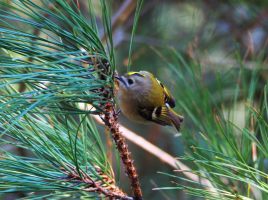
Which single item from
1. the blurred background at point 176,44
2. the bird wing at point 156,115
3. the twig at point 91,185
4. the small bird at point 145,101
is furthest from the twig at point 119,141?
the blurred background at point 176,44

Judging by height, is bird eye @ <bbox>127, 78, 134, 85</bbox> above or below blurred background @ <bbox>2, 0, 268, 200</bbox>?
below

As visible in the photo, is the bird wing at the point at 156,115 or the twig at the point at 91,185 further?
the bird wing at the point at 156,115

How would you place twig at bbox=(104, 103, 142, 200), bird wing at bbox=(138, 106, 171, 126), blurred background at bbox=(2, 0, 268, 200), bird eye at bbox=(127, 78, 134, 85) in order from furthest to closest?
blurred background at bbox=(2, 0, 268, 200) < bird wing at bbox=(138, 106, 171, 126) < bird eye at bbox=(127, 78, 134, 85) < twig at bbox=(104, 103, 142, 200)

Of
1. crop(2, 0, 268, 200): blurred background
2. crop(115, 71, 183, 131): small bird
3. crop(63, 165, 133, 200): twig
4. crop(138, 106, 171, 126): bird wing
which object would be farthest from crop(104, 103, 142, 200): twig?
crop(2, 0, 268, 200): blurred background

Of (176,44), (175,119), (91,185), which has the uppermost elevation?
(176,44)

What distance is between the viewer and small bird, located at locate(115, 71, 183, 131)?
1.26m

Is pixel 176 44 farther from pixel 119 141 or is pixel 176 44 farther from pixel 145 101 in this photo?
pixel 119 141

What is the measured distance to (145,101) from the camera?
132 centimetres

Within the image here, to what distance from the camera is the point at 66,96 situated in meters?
0.86

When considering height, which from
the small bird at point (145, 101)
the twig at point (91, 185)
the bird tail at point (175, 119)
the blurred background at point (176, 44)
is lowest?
the twig at point (91, 185)

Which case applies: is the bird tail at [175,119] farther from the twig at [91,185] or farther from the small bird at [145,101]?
the twig at [91,185]

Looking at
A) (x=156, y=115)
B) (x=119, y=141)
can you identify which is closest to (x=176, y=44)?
(x=156, y=115)

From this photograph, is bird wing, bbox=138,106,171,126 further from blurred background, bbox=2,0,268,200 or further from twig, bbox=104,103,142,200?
blurred background, bbox=2,0,268,200

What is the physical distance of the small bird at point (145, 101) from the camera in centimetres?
126
